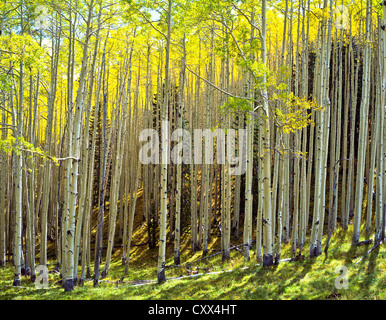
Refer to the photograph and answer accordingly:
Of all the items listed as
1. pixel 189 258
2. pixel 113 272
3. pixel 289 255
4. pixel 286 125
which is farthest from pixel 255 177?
pixel 286 125

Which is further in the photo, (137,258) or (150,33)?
(137,258)

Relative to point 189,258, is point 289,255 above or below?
above

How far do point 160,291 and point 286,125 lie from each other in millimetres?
4670

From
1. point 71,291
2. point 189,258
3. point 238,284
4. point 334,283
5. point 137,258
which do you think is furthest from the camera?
point 137,258

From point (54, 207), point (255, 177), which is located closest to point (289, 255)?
point (255, 177)

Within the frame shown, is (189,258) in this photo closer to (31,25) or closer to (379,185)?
(379,185)

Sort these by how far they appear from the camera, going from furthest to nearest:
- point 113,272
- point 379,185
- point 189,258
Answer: point 189,258
point 113,272
point 379,185

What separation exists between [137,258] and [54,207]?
5.15 metres

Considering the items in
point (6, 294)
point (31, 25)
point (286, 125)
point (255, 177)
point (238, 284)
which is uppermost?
point (31, 25)

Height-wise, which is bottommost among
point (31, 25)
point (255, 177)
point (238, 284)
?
point (238, 284)

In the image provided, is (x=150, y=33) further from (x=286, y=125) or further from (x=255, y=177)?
(x=255, y=177)

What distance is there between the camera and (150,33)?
10391 millimetres

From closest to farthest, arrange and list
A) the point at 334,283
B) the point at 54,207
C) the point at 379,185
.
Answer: the point at 334,283 → the point at 379,185 → the point at 54,207

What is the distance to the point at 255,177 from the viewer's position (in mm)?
14859
